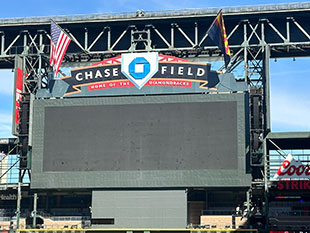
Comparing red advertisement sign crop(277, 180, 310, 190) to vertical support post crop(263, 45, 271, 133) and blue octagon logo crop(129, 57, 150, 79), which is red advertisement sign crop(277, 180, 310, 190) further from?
blue octagon logo crop(129, 57, 150, 79)

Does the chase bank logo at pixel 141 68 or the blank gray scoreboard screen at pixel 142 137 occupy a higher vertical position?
the chase bank logo at pixel 141 68

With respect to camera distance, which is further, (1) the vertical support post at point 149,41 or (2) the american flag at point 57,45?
(1) the vertical support post at point 149,41

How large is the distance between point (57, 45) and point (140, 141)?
16.0 meters

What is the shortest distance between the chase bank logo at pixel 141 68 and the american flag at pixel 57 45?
8075mm

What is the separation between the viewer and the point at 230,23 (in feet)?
257

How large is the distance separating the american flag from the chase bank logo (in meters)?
8.07

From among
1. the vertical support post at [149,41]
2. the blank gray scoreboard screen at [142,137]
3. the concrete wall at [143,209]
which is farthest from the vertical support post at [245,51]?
the concrete wall at [143,209]

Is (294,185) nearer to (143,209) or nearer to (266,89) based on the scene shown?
(266,89)

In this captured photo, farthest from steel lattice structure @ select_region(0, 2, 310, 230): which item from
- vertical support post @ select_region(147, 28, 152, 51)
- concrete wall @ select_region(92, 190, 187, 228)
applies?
concrete wall @ select_region(92, 190, 187, 228)

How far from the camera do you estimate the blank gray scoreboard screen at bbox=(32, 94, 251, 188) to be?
67.6 m

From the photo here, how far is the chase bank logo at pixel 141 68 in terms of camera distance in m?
70.8

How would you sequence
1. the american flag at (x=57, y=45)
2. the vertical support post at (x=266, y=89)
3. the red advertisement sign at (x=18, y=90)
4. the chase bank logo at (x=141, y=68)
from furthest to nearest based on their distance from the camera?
the red advertisement sign at (x=18, y=90), the american flag at (x=57, y=45), the vertical support post at (x=266, y=89), the chase bank logo at (x=141, y=68)

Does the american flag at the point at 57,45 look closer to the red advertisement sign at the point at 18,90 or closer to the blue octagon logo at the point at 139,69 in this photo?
the red advertisement sign at the point at 18,90

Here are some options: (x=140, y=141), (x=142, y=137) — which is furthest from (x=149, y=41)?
(x=140, y=141)
